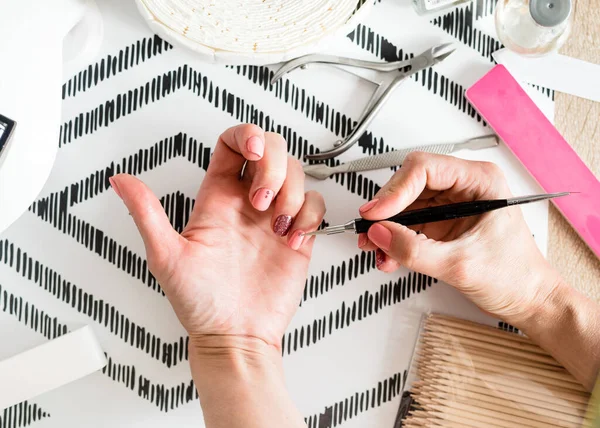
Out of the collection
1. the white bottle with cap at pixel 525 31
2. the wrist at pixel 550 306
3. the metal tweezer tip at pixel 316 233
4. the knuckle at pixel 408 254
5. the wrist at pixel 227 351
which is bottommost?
the wrist at pixel 227 351

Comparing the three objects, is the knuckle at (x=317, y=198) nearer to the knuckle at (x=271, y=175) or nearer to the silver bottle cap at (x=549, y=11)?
the knuckle at (x=271, y=175)

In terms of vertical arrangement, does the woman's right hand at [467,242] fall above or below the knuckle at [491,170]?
below

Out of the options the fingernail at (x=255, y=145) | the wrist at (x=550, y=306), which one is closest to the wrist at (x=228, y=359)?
the fingernail at (x=255, y=145)

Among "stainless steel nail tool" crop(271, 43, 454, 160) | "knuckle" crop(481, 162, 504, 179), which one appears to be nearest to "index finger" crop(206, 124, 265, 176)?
"stainless steel nail tool" crop(271, 43, 454, 160)

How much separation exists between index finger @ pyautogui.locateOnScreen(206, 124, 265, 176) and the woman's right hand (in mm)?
129

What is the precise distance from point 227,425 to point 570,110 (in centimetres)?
57

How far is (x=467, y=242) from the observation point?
62 centimetres

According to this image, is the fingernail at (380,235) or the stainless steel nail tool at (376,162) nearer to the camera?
the fingernail at (380,235)

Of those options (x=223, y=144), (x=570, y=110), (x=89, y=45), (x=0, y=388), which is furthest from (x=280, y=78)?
(x=0, y=388)

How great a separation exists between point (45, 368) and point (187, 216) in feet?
0.80

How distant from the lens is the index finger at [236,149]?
0.59m

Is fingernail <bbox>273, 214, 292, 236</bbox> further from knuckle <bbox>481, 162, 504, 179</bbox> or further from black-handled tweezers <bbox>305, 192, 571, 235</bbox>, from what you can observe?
knuckle <bbox>481, 162, 504, 179</bbox>

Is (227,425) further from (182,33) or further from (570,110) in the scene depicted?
(570,110)

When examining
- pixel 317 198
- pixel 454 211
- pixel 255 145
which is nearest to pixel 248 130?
pixel 255 145
